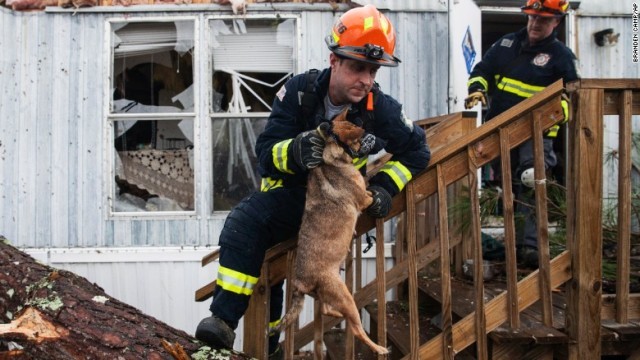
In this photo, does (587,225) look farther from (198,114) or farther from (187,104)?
(187,104)

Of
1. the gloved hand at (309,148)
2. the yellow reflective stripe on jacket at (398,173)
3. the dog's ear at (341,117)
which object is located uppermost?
the dog's ear at (341,117)

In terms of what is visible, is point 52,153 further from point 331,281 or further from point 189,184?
point 331,281

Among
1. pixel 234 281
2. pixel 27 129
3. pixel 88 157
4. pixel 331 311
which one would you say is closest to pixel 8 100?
pixel 27 129

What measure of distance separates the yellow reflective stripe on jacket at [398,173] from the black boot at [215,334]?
114 cm

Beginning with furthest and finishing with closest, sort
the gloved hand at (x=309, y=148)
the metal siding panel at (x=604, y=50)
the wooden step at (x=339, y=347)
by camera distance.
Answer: the metal siding panel at (x=604, y=50) → the wooden step at (x=339, y=347) → the gloved hand at (x=309, y=148)

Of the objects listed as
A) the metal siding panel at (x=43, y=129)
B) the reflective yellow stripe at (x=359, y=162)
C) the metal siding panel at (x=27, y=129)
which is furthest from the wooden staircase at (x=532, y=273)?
the metal siding panel at (x=27, y=129)

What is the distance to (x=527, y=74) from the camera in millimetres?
4664

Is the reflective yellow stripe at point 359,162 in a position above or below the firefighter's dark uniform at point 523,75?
below

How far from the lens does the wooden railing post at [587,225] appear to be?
2.89m

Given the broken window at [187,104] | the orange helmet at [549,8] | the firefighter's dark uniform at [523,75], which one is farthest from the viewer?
the broken window at [187,104]

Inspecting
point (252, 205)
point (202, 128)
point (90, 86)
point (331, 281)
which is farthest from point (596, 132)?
point (90, 86)

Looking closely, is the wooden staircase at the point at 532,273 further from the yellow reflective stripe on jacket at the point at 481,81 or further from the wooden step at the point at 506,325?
the yellow reflective stripe on jacket at the point at 481,81

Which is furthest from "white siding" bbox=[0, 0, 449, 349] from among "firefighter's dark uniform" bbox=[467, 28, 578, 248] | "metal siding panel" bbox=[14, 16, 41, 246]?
"firefighter's dark uniform" bbox=[467, 28, 578, 248]

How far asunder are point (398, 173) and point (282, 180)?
623mm
